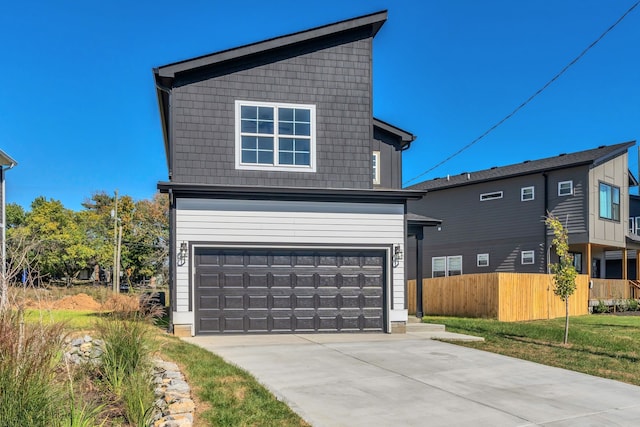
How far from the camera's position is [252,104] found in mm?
13070

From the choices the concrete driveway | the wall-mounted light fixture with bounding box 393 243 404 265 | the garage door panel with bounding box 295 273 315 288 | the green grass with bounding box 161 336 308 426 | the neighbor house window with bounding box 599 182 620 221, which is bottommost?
the concrete driveway

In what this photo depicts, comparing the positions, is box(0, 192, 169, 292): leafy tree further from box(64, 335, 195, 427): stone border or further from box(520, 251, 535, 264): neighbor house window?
box(64, 335, 195, 427): stone border

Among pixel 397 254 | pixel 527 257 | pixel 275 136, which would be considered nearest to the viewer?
pixel 275 136

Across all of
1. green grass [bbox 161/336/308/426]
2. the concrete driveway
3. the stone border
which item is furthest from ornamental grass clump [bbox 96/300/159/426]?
the concrete driveway

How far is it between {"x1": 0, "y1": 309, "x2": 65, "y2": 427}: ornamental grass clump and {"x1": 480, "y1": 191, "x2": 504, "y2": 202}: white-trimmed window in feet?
76.4

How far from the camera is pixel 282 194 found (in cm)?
1276

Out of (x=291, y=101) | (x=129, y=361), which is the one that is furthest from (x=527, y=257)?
(x=129, y=361)

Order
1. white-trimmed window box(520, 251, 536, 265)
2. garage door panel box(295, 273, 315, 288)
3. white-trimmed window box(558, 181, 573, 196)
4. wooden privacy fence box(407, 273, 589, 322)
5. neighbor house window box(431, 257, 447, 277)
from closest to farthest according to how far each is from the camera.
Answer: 1. garage door panel box(295, 273, 315, 288)
2. wooden privacy fence box(407, 273, 589, 322)
3. white-trimmed window box(558, 181, 573, 196)
4. white-trimmed window box(520, 251, 536, 265)
5. neighbor house window box(431, 257, 447, 277)

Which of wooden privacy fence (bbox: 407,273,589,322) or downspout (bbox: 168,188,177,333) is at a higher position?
downspout (bbox: 168,188,177,333)

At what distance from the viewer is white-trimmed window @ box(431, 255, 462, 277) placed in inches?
1047

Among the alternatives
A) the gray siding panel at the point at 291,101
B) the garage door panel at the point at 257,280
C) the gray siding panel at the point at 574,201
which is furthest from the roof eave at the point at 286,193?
the gray siding panel at the point at 574,201

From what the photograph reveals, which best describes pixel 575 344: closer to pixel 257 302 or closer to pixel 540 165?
pixel 257 302

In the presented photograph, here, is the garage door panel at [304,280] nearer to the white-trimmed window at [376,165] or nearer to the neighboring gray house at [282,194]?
the neighboring gray house at [282,194]

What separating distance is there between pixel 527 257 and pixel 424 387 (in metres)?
18.5
